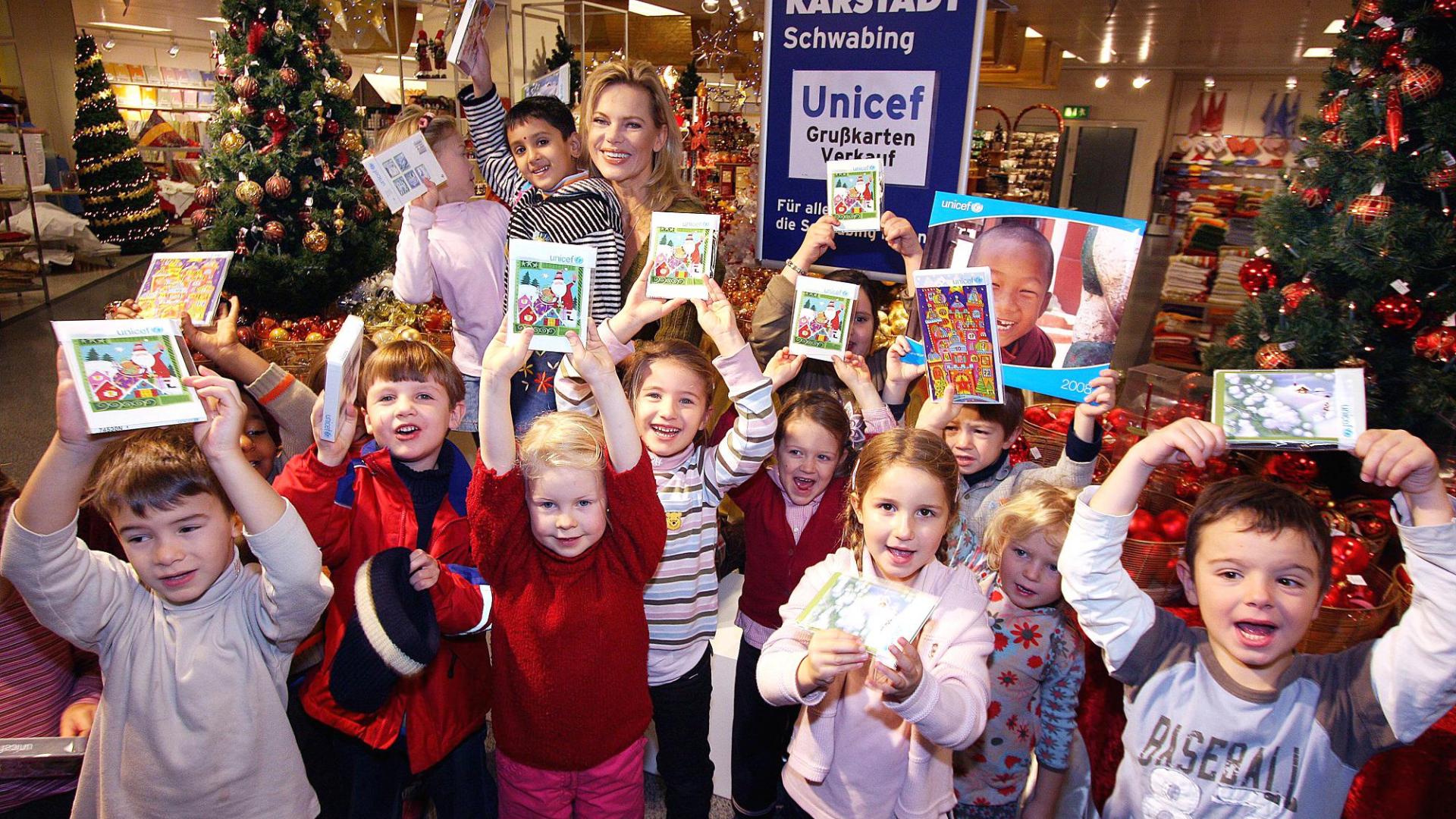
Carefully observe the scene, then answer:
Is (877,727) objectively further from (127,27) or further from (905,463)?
(127,27)

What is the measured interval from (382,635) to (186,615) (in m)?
0.38

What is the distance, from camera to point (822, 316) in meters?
2.26

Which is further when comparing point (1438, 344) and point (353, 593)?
point (1438, 344)

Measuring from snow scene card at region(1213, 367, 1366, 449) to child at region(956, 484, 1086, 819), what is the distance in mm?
450

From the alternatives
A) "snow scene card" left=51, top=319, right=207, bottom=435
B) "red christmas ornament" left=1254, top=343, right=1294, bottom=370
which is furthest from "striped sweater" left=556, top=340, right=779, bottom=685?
"red christmas ornament" left=1254, top=343, right=1294, bottom=370

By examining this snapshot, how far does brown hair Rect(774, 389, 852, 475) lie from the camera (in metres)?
2.13

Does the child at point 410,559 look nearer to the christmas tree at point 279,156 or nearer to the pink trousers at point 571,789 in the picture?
the pink trousers at point 571,789

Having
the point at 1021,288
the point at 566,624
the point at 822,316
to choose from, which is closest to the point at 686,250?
the point at 822,316

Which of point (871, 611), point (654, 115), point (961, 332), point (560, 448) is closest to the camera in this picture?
point (871, 611)

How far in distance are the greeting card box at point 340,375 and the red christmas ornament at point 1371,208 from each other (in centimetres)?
295

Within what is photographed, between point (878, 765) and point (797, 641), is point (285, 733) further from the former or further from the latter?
point (878, 765)

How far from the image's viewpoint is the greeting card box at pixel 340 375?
1666mm

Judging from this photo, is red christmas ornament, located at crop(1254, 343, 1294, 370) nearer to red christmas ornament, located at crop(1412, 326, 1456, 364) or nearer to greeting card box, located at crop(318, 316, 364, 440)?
red christmas ornament, located at crop(1412, 326, 1456, 364)

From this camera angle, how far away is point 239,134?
493 cm
